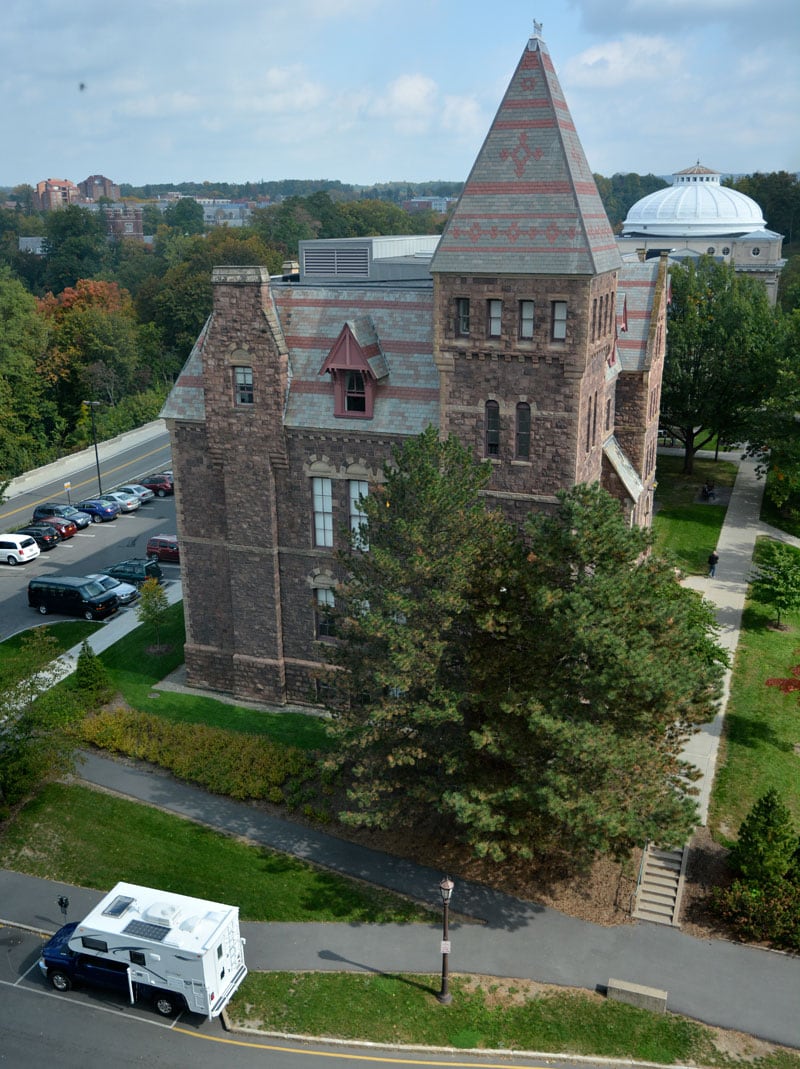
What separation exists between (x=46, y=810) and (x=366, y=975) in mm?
13299

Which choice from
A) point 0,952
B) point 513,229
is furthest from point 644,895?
point 513,229

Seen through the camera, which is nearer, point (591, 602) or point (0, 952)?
point (591, 602)

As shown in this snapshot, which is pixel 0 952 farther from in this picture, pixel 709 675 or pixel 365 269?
pixel 365 269

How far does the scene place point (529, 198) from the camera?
28453 mm

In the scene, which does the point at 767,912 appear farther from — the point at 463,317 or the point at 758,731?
the point at 463,317

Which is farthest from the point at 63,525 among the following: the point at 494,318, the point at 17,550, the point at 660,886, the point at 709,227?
the point at 709,227

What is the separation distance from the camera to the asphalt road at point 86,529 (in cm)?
4915

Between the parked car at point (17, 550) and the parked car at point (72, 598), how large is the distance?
26.7 ft

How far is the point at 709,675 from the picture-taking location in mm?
23812

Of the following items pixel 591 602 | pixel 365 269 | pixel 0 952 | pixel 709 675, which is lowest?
pixel 0 952

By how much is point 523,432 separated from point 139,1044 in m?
20.4

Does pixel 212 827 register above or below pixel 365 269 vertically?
below

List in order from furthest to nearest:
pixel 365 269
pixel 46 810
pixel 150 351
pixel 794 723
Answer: pixel 150 351 → pixel 365 269 → pixel 794 723 → pixel 46 810

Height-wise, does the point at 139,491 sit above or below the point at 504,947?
above
